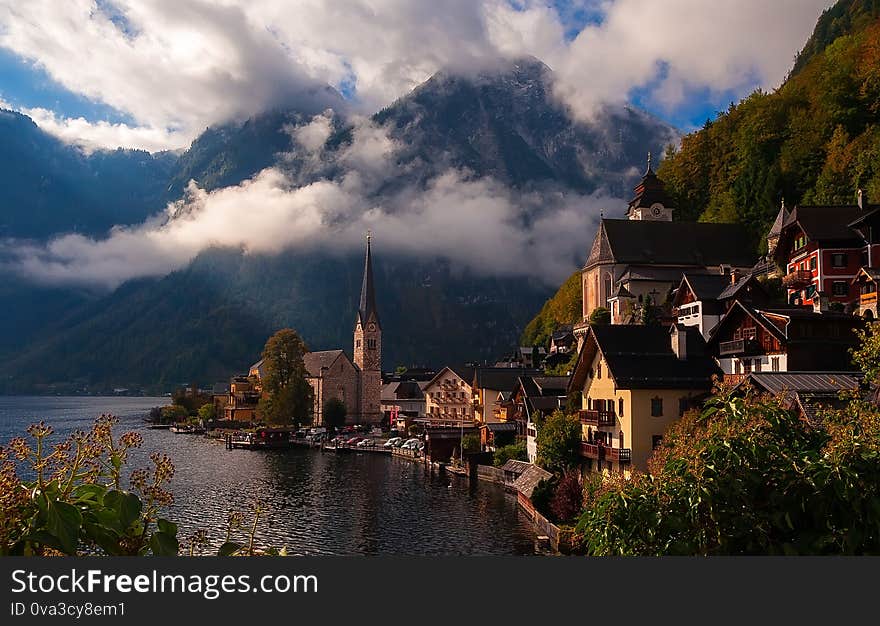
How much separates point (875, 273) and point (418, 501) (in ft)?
129

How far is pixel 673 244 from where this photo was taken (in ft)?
327

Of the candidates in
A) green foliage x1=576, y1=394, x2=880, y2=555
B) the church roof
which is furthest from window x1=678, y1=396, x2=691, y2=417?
the church roof

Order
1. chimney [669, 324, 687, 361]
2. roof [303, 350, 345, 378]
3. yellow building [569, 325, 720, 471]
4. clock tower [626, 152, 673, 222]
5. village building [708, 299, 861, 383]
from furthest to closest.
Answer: roof [303, 350, 345, 378], clock tower [626, 152, 673, 222], chimney [669, 324, 687, 361], yellow building [569, 325, 720, 471], village building [708, 299, 861, 383]

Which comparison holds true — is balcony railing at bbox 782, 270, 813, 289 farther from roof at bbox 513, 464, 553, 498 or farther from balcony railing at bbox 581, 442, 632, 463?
roof at bbox 513, 464, 553, 498

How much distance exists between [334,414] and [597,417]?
101 metres

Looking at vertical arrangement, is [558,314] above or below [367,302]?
below

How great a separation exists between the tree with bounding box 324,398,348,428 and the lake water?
42.6 meters

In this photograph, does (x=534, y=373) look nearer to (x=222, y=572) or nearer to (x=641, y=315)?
(x=641, y=315)

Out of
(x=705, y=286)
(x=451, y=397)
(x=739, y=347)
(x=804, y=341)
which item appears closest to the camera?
(x=804, y=341)

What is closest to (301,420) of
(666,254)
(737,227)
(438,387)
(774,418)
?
(438,387)

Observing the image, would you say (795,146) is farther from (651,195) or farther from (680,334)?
(680,334)

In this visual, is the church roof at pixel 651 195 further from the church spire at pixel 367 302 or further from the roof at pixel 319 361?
the church spire at pixel 367 302

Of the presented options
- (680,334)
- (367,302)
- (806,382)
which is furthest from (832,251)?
(367,302)

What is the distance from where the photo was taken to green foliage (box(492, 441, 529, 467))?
72.8 m
